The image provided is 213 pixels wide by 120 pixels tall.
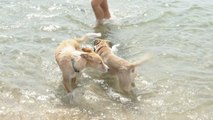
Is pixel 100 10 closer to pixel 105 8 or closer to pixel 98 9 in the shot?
pixel 98 9

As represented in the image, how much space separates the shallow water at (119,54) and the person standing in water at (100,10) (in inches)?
8.8

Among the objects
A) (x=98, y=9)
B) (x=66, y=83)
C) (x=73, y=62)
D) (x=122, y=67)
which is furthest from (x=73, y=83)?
(x=98, y=9)

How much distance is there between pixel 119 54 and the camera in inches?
342

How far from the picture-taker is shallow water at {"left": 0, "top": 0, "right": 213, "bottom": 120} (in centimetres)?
650

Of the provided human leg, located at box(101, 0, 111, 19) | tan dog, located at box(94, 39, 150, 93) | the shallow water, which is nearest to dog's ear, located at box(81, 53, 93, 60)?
tan dog, located at box(94, 39, 150, 93)

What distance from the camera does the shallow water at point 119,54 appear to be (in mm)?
6496

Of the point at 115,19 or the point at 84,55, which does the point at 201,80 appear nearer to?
the point at 84,55

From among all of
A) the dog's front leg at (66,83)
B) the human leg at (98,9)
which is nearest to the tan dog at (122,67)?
the dog's front leg at (66,83)

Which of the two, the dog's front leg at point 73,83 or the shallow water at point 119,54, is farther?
the dog's front leg at point 73,83

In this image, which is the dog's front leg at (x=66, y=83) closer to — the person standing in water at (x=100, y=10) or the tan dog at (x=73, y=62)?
the tan dog at (x=73, y=62)

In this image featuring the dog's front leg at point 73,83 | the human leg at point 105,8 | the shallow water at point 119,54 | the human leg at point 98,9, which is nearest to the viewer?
the shallow water at point 119,54

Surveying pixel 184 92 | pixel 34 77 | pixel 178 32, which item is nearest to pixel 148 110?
pixel 184 92

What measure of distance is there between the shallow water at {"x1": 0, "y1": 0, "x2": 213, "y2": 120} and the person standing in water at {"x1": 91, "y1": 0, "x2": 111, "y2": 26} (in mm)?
223

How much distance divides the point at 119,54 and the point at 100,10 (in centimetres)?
199
